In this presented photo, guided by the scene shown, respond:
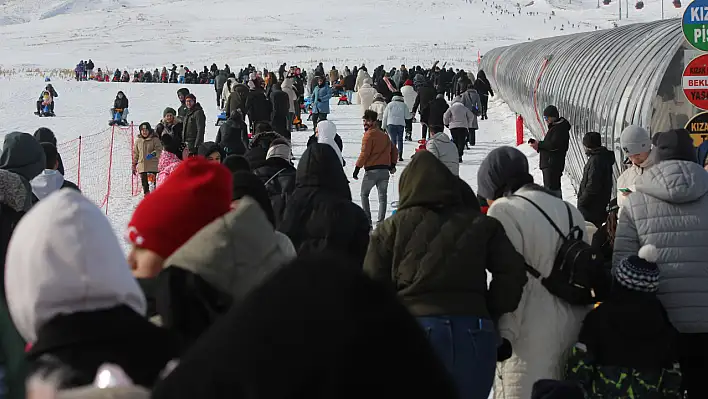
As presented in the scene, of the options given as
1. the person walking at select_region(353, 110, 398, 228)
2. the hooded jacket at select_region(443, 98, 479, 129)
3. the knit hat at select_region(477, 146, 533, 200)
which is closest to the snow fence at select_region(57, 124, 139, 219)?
the person walking at select_region(353, 110, 398, 228)

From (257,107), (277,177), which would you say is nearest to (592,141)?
(277,177)

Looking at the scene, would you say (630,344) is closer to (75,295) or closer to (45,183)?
(75,295)

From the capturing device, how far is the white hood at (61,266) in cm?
234

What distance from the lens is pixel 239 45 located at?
85.8 m

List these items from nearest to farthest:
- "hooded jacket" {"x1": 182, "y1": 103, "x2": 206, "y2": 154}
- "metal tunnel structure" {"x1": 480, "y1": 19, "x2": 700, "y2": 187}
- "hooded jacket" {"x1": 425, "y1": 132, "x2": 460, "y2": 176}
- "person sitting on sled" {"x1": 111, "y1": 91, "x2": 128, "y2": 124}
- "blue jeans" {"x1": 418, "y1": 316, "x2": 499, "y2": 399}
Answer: "blue jeans" {"x1": 418, "y1": 316, "x2": 499, "y2": 399}, "metal tunnel structure" {"x1": 480, "y1": 19, "x2": 700, "y2": 187}, "hooded jacket" {"x1": 425, "y1": 132, "x2": 460, "y2": 176}, "hooded jacket" {"x1": 182, "y1": 103, "x2": 206, "y2": 154}, "person sitting on sled" {"x1": 111, "y1": 91, "x2": 128, "y2": 124}

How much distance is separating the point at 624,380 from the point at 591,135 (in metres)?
5.17

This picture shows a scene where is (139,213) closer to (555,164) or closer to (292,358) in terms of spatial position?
(292,358)

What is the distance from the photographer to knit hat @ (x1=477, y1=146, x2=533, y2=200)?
16.1 ft

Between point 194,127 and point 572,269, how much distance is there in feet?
33.6

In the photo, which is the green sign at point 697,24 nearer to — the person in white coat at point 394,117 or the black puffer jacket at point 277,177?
the black puffer jacket at point 277,177

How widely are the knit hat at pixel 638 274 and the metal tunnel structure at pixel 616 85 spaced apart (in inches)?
166

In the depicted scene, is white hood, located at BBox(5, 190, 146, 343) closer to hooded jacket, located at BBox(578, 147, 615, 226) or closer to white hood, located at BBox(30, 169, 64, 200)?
white hood, located at BBox(30, 169, 64, 200)

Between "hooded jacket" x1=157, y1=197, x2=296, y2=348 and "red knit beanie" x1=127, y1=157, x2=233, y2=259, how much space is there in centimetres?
6

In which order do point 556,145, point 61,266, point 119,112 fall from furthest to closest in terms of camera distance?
point 119,112 < point 556,145 < point 61,266
